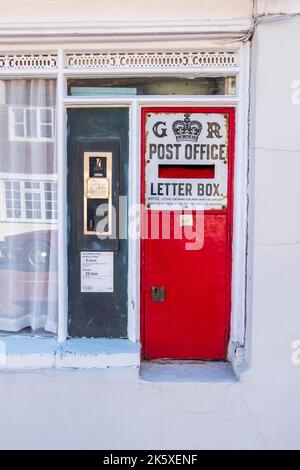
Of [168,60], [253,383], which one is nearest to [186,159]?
[168,60]

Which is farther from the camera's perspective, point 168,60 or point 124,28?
point 168,60

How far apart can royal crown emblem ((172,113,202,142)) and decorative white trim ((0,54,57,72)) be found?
110 cm

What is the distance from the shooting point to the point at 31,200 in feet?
12.3

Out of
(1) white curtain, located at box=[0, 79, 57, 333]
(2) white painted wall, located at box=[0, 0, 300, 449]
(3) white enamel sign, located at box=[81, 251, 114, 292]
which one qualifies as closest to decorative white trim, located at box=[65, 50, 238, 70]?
(2) white painted wall, located at box=[0, 0, 300, 449]

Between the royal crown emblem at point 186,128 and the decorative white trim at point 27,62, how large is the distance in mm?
1096

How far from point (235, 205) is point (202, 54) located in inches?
47.8

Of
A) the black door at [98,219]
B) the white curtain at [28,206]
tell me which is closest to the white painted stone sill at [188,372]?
the black door at [98,219]

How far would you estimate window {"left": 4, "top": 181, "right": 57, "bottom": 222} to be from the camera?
372 cm

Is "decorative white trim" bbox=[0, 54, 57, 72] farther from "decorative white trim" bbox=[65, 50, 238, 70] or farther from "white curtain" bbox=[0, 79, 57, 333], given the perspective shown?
"decorative white trim" bbox=[65, 50, 238, 70]

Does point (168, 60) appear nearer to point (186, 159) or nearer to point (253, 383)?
point (186, 159)

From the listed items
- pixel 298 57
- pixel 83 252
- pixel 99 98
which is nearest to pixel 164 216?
pixel 83 252

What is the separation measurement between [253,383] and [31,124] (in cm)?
271
